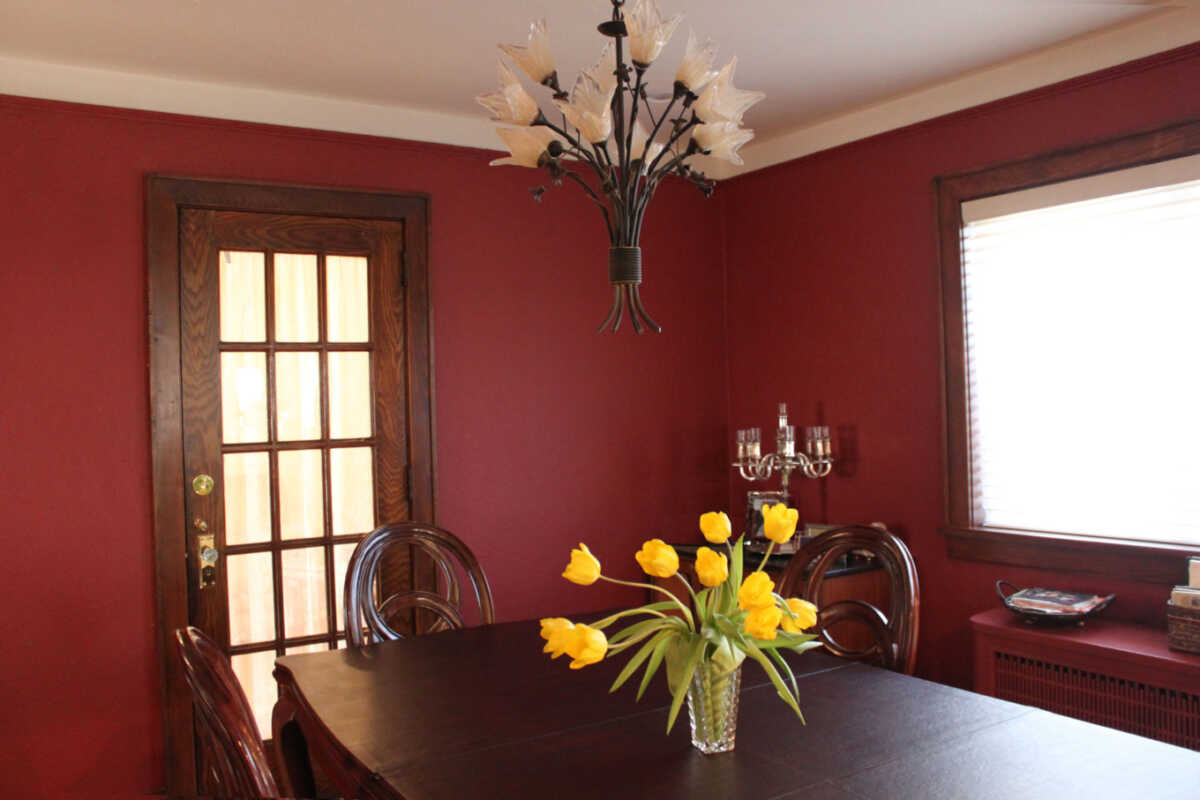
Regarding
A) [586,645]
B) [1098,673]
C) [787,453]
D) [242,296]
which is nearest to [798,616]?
[586,645]

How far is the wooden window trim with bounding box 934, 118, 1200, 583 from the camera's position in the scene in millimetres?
2957

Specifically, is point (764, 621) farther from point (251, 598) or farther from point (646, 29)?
point (251, 598)

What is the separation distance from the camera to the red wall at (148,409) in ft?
10.4

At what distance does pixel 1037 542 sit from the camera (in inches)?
129

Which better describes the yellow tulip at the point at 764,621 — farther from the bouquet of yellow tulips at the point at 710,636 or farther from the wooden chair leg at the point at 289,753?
the wooden chair leg at the point at 289,753

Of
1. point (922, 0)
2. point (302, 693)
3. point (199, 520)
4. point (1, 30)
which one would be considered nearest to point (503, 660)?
point (302, 693)

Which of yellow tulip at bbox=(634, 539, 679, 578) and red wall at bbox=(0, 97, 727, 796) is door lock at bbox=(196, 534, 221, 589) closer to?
red wall at bbox=(0, 97, 727, 796)

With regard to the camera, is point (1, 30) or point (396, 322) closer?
point (1, 30)

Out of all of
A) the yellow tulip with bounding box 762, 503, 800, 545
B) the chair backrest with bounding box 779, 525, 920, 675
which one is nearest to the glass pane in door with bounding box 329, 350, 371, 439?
the chair backrest with bounding box 779, 525, 920, 675

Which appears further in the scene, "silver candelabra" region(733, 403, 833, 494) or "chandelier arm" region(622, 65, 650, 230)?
"silver candelabra" region(733, 403, 833, 494)

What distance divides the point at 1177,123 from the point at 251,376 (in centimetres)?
317

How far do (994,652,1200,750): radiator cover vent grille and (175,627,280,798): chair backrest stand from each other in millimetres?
2412

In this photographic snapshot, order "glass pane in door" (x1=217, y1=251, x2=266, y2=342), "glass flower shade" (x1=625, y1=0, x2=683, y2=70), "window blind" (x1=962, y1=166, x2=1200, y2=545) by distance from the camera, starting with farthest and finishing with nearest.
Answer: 1. "glass pane in door" (x1=217, y1=251, x2=266, y2=342)
2. "window blind" (x1=962, y1=166, x2=1200, y2=545)
3. "glass flower shade" (x1=625, y1=0, x2=683, y2=70)

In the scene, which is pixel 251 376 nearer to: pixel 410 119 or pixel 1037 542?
pixel 410 119
